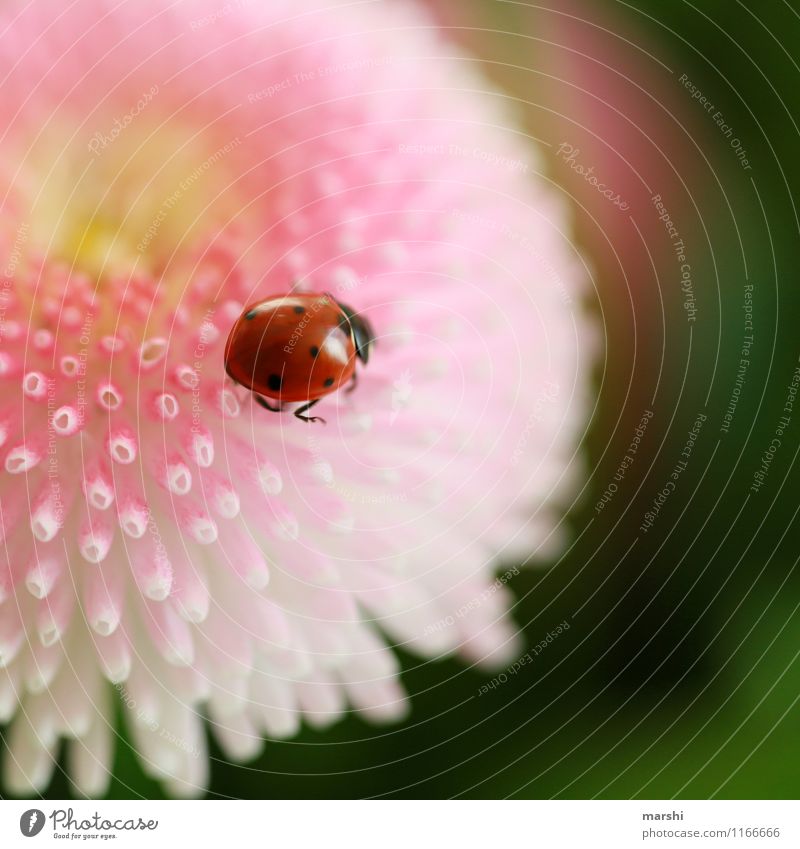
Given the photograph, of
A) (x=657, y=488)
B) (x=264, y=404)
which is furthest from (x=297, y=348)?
(x=657, y=488)

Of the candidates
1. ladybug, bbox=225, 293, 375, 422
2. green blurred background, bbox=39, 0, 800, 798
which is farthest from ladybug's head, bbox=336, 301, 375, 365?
green blurred background, bbox=39, 0, 800, 798

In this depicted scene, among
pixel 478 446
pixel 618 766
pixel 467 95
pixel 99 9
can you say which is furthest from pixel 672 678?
pixel 99 9

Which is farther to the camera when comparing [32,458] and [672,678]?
[672,678]
